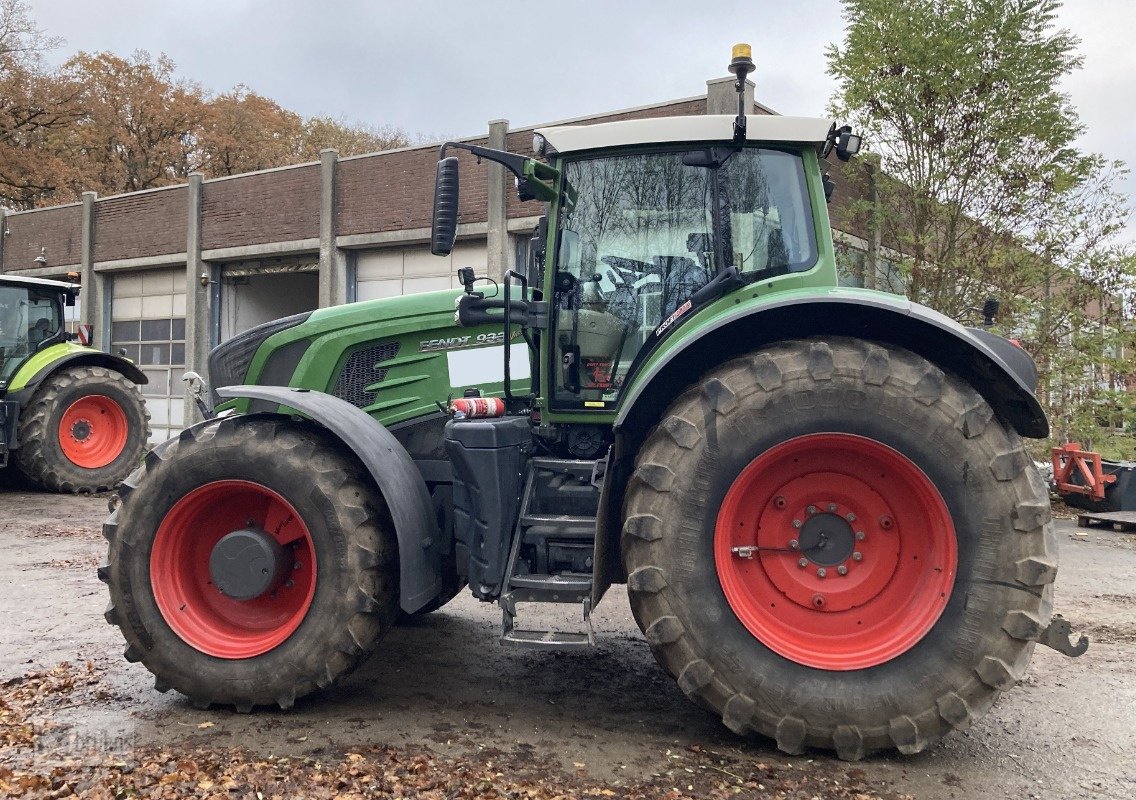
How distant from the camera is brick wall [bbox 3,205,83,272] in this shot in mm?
22031

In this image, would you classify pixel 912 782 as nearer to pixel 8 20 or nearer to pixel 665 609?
pixel 665 609

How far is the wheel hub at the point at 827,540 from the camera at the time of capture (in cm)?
355

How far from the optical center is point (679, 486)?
3439mm

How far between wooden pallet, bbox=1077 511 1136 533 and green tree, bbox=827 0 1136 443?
2.13m

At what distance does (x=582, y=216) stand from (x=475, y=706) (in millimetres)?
2239

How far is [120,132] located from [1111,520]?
32.4 m

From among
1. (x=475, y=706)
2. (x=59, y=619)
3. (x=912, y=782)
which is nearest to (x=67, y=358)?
(x=59, y=619)

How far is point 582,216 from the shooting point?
Answer: 407 cm

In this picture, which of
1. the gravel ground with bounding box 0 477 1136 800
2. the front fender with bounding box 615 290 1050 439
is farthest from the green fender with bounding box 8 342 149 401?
the front fender with bounding box 615 290 1050 439

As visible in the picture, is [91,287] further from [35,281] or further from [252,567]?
[252,567]

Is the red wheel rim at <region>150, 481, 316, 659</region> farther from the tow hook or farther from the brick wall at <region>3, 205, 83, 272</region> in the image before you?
the brick wall at <region>3, 205, 83, 272</region>

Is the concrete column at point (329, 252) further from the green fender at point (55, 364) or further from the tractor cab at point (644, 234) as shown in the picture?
the tractor cab at point (644, 234)

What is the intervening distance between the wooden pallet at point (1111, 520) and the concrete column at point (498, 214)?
9065mm

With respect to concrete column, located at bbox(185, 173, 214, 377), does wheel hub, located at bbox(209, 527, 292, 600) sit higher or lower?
lower
